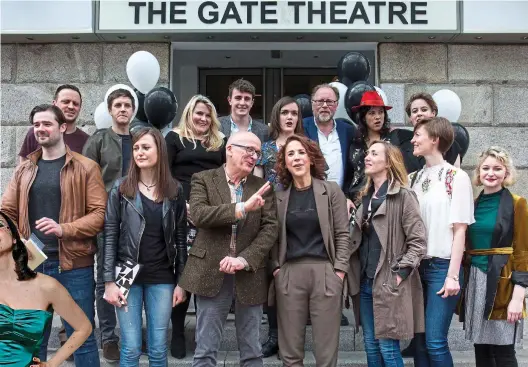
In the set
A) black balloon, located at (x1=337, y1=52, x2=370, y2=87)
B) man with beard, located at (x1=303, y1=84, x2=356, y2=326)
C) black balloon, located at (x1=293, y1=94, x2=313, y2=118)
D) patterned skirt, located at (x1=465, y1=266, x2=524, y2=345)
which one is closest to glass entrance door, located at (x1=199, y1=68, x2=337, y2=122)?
black balloon, located at (x1=337, y1=52, x2=370, y2=87)

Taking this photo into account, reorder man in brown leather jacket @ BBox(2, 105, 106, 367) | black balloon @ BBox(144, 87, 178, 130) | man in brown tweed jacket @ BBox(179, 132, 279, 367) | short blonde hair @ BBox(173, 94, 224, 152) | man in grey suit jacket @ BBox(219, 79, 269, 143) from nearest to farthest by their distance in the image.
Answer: man in brown tweed jacket @ BBox(179, 132, 279, 367), man in brown leather jacket @ BBox(2, 105, 106, 367), short blonde hair @ BBox(173, 94, 224, 152), man in grey suit jacket @ BBox(219, 79, 269, 143), black balloon @ BBox(144, 87, 178, 130)

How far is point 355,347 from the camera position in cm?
502

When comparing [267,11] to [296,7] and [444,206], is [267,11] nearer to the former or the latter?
[296,7]

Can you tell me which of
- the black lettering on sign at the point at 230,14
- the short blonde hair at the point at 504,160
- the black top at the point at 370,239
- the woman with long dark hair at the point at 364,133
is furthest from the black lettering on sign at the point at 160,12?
the short blonde hair at the point at 504,160

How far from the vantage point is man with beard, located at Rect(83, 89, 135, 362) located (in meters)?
4.68

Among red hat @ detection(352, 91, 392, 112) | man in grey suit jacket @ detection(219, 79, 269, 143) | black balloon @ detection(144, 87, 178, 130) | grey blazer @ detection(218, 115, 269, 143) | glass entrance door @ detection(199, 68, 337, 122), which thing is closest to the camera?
red hat @ detection(352, 91, 392, 112)

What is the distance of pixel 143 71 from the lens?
229 inches

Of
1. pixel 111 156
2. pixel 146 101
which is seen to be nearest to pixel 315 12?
pixel 146 101

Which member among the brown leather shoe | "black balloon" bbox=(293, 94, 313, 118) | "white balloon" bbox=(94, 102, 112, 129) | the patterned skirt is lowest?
the brown leather shoe

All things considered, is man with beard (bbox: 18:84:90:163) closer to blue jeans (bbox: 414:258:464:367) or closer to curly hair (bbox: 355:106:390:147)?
curly hair (bbox: 355:106:390:147)

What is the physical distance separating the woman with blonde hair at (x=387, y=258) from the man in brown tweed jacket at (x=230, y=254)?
2.19ft

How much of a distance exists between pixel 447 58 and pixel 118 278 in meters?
4.95

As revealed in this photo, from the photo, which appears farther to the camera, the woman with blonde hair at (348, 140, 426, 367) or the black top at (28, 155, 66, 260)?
the black top at (28, 155, 66, 260)

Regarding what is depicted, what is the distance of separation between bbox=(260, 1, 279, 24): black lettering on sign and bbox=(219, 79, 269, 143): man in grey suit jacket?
1.81 meters
